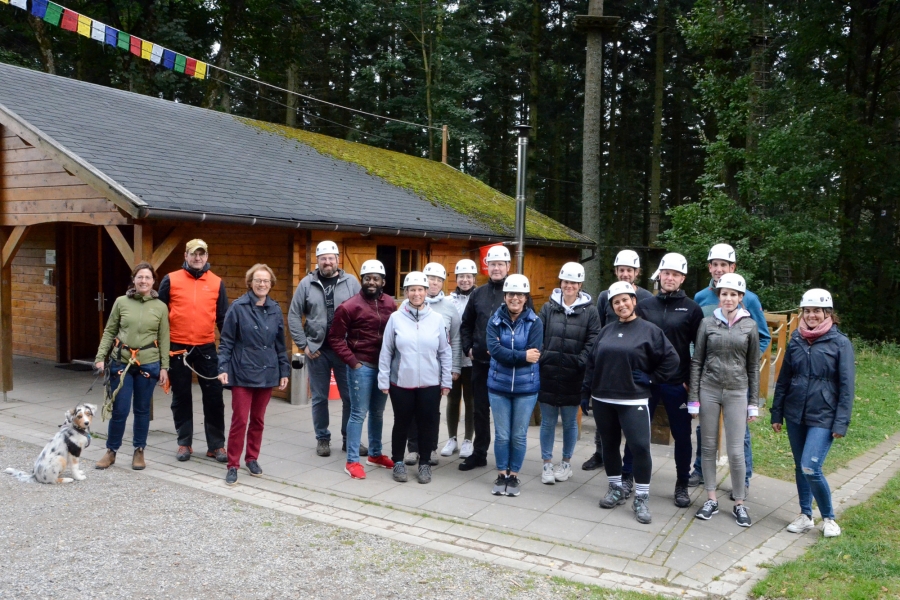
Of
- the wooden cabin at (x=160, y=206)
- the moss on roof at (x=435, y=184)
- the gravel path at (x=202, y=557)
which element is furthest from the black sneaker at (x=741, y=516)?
the moss on roof at (x=435, y=184)

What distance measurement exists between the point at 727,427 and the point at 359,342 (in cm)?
299

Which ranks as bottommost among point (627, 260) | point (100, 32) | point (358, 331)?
point (358, 331)

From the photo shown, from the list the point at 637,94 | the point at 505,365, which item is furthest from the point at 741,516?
the point at 637,94

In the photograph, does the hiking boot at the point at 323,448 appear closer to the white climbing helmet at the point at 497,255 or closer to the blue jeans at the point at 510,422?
the blue jeans at the point at 510,422

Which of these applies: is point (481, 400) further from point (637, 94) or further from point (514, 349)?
point (637, 94)

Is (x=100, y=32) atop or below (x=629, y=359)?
atop

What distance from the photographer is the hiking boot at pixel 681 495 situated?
5.45 meters

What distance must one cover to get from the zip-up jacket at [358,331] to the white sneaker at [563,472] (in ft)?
5.93

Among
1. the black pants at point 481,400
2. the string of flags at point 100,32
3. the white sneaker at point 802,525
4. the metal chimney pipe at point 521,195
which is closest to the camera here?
the white sneaker at point 802,525

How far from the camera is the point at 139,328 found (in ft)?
19.9

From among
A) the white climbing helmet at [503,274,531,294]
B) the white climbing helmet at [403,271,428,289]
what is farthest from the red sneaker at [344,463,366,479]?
the white climbing helmet at [503,274,531,294]

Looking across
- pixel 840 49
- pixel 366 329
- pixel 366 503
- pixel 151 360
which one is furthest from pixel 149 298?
pixel 840 49

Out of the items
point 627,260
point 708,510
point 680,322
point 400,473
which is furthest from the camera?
point 627,260

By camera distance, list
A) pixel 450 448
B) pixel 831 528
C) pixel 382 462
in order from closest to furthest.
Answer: pixel 831 528, pixel 382 462, pixel 450 448
